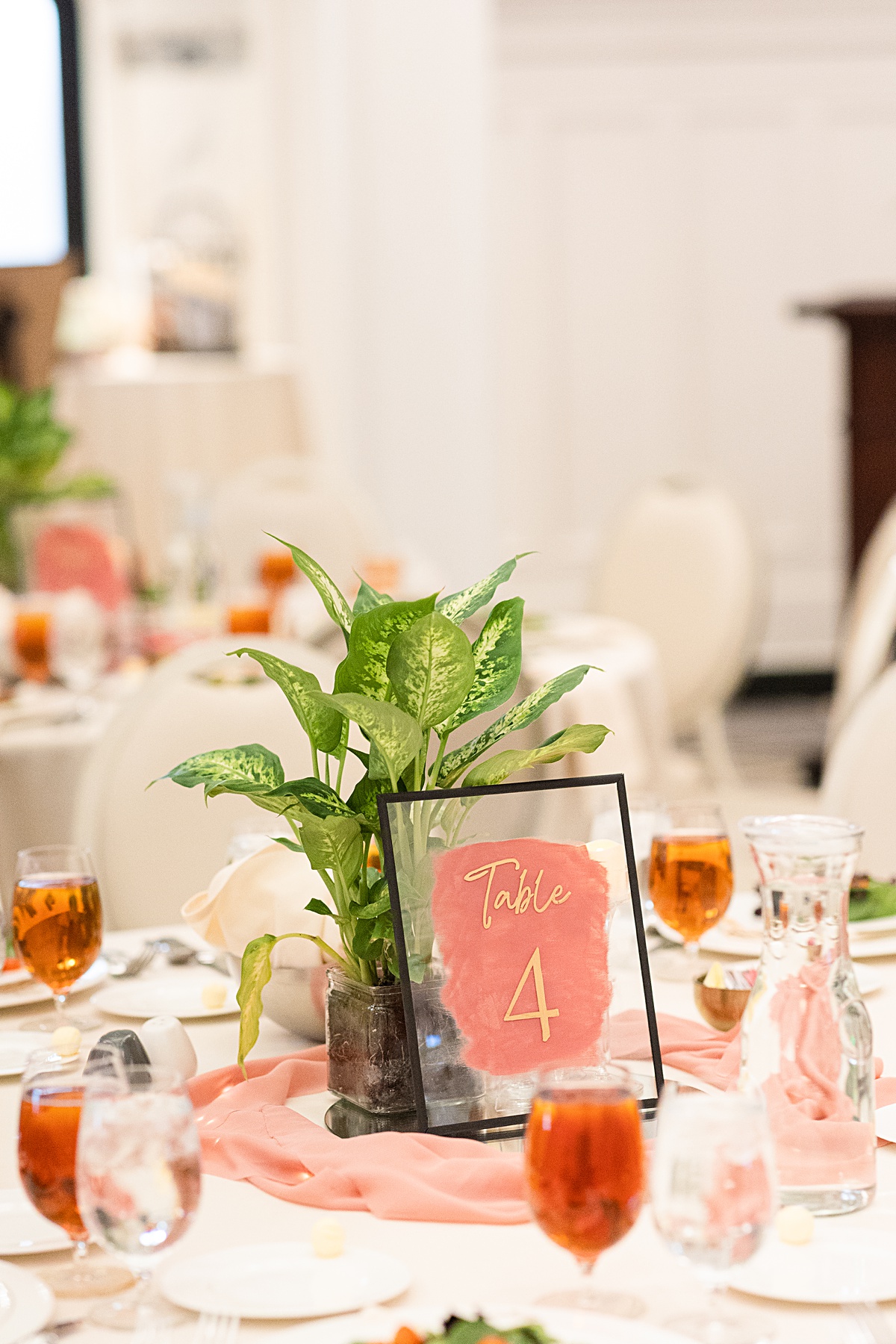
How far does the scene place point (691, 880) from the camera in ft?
4.48

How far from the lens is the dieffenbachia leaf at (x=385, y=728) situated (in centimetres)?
96

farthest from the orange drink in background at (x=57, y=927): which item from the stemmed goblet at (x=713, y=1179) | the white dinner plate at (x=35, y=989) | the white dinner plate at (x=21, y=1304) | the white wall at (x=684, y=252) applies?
the white wall at (x=684, y=252)

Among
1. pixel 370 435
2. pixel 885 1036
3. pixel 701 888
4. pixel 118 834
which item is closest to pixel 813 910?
pixel 885 1036

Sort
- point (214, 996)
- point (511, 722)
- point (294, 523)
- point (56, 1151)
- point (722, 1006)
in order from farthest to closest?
point (294, 523)
point (214, 996)
point (722, 1006)
point (511, 722)
point (56, 1151)

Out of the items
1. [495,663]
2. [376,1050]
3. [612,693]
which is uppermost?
[495,663]

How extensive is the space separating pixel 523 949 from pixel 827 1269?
258mm

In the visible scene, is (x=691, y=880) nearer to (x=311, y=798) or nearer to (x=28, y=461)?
(x=311, y=798)

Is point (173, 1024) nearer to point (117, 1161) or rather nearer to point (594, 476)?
point (117, 1161)

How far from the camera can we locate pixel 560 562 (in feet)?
24.4

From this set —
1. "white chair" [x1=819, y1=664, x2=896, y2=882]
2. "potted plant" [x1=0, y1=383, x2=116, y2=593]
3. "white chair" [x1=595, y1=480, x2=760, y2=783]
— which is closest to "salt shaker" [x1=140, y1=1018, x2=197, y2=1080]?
"white chair" [x1=819, y1=664, x2=896, y2=882]

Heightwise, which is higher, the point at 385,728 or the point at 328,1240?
the point at 385,728

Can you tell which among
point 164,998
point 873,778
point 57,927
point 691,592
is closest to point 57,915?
point 57,927

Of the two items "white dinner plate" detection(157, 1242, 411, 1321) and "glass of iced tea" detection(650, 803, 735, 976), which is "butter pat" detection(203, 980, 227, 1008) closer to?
"glass of iced tea" detection(650, 803, 735, 976)

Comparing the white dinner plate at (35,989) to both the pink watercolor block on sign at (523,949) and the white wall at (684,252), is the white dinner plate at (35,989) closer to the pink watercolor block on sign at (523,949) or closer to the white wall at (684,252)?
the pink watercolor block on sign at (523,949)
